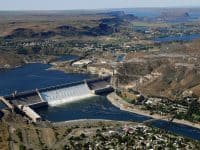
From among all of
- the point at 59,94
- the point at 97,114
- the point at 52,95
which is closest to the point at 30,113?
the point at 97,114

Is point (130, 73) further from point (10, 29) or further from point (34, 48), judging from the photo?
point (10, 29)

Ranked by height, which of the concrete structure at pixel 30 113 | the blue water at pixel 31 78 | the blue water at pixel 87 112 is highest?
the concrete structure at pixel 30 113

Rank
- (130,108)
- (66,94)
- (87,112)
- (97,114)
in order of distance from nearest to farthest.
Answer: (97,114) < (87,112) < (130,108) < (66,94)

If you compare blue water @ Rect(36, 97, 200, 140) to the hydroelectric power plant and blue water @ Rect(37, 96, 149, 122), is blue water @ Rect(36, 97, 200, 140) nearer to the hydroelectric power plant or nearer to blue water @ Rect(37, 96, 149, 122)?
blue water @ Rect(37, 96, 149, 122)

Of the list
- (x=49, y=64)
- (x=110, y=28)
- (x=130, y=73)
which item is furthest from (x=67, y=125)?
(x=110, y=28)

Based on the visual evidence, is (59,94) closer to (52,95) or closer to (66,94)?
(66,94)

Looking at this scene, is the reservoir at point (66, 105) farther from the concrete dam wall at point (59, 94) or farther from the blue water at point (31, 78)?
the concrete dam wall at point (59, 94)

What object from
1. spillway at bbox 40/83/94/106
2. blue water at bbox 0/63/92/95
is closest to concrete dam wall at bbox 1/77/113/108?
spillway at bbox 40/83/94/106

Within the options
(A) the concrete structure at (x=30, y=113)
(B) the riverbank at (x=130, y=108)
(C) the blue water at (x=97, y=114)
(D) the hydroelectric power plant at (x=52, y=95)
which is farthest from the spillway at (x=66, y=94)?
(A) the concrete structure at (x=30, y=113)
